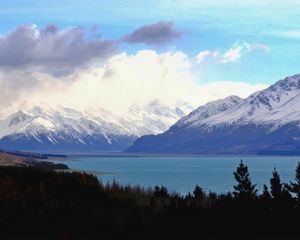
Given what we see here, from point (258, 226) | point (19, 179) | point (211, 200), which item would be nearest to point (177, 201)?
point (211, 200)

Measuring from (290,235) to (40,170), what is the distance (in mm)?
11130

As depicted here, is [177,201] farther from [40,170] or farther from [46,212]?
[40,170]

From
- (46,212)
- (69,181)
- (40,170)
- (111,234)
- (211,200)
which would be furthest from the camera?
(40,170)

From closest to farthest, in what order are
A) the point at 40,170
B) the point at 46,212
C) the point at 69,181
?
1. the point at 46,212
2. the point at 69,181
3. the point at 40,170

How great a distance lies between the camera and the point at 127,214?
22469 millimetres

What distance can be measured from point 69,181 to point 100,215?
14.6 feet

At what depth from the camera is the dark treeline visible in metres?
22.0

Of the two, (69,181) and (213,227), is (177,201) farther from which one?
(69,181)

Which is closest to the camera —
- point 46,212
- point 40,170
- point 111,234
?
point 111,234

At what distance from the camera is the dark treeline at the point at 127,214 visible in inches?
865

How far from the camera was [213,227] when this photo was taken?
22344mm

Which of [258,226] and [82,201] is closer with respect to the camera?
[258,226]

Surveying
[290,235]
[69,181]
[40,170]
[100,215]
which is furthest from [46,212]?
[290,235]

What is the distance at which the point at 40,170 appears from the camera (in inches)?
1127
